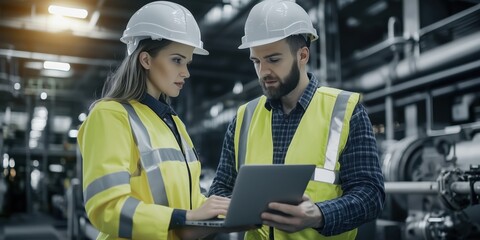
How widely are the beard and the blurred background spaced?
54 centimetres

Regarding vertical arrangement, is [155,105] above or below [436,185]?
above

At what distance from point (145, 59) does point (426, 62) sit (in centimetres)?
386

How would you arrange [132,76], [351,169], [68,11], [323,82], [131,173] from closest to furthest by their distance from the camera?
[131,173]
[132,76]
[351,169]
[323,82]
[68,11]

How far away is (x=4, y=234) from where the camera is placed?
856 cm

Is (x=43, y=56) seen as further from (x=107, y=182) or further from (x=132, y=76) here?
(x=107, y=182)

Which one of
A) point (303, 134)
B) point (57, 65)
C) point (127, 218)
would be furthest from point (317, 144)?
point (57, 65)

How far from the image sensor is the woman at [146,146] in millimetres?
1302

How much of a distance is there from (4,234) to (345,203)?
A: 8.41 meters

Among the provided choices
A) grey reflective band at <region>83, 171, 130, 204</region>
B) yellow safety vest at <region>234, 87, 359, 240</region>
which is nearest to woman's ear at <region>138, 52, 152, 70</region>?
grey reflective band at <region>83, 171, 130, 204</region>

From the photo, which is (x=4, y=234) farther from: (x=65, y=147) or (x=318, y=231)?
(x=318, y=231)

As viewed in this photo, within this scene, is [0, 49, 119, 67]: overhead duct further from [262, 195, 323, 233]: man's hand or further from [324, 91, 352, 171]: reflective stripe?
[262, 195, 323, 233]: man's hand

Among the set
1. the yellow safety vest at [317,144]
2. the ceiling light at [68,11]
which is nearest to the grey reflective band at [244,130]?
the yellow safety vest at [317,144]

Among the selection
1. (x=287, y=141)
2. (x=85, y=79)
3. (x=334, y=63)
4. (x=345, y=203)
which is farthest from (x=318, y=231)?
(x=85, y=79)

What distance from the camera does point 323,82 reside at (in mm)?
6242
